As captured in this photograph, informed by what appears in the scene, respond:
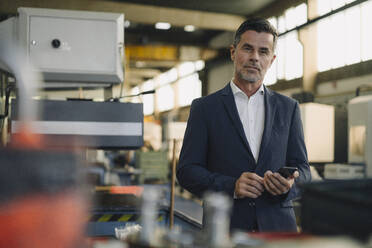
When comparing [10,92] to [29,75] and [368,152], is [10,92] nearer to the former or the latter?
[29,75]

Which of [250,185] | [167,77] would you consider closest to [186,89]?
[167,77]

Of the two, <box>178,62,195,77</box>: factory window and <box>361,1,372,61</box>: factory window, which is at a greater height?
<box>178,62,195,77</box>: factory window

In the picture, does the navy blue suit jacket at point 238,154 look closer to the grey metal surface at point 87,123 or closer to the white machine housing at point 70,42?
the grey metal surface at point 87,123

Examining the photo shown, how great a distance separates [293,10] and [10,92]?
1332mm

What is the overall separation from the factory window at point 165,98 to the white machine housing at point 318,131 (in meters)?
10.0

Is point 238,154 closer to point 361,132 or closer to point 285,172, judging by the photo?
point 285,172

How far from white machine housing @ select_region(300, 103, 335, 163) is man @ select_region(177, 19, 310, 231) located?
9.79 feet

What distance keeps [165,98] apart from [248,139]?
13943 millimetres

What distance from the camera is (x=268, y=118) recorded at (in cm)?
136

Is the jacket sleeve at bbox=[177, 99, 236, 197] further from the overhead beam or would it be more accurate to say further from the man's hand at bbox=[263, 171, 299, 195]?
the overhead beam

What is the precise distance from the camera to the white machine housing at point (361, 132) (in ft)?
11.4

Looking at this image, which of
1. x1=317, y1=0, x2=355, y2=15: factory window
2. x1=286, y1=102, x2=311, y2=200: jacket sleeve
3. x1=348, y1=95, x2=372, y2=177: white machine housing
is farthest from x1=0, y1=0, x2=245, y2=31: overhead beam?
x1=286, y1=102, x2=311, y2=200: jacket sleeve

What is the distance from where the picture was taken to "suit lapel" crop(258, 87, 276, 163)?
4.35ft

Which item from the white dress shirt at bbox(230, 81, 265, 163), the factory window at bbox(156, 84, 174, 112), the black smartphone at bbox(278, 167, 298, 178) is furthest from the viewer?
the factory window at bbox(156, 84, 174, 112)
